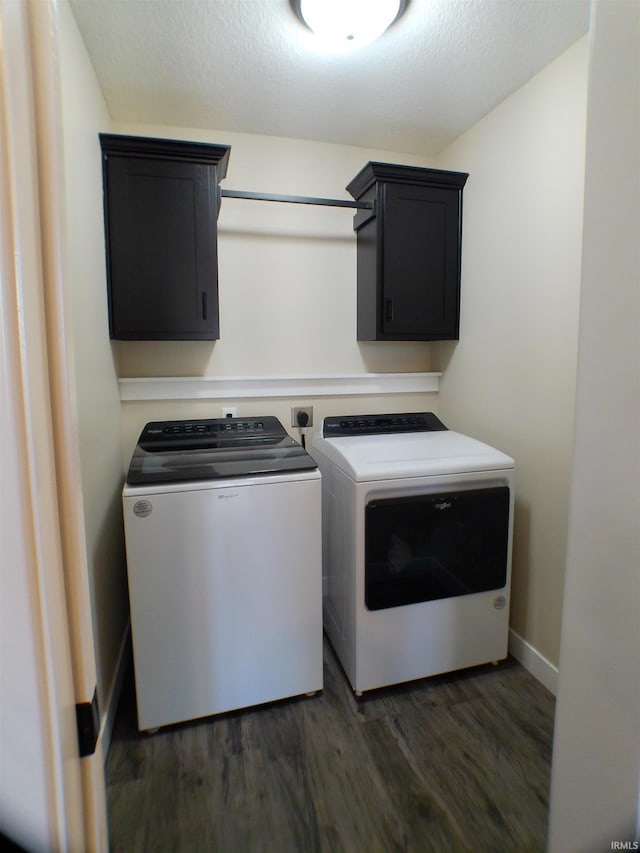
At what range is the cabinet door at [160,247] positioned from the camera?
5.52ft

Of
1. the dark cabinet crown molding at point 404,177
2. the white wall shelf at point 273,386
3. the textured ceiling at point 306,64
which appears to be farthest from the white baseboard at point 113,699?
the dark cabinet crown molding at point 404,177

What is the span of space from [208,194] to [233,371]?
31.0 inches

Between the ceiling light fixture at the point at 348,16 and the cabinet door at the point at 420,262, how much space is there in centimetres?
65

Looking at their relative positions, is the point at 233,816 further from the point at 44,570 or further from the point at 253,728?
the point at 44,570

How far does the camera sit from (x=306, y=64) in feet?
5.09

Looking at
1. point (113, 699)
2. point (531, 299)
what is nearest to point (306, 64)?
point (531, 299)

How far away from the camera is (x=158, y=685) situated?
146 cm

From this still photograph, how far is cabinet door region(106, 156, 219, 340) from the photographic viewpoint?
1682 mm

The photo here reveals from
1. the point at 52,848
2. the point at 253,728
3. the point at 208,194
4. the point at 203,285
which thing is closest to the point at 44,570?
the point at 52,848

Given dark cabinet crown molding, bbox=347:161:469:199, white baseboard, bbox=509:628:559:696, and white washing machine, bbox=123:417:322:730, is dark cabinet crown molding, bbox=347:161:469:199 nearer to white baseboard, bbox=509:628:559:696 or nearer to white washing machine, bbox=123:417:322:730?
white washing machine, bbox=123:417:322:730

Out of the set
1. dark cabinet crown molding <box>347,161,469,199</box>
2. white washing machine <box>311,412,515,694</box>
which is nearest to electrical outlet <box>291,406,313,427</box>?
white washing machine <box>311,412,515,694</box>

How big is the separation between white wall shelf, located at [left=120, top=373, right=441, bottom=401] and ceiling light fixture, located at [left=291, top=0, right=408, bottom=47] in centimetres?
132

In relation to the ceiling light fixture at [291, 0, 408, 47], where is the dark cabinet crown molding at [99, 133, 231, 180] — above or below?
below

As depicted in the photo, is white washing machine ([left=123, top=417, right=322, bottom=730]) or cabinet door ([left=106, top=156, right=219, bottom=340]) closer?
white washing machine ([left=123, top=417, right=322, bottom=730])
